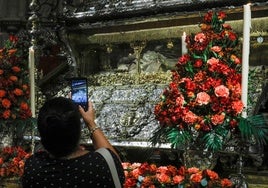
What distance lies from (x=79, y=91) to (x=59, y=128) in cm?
74

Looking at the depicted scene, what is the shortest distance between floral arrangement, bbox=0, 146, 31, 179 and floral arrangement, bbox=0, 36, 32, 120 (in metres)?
0.27

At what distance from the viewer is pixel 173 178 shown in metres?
2.82

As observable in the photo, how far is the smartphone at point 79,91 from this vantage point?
2377 mm

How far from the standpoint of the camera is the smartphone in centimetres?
238

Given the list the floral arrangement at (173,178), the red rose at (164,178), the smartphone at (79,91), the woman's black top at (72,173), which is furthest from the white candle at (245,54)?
the woman's black top at (72,173)

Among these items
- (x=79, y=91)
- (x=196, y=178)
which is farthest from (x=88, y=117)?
(x=196, y=178)

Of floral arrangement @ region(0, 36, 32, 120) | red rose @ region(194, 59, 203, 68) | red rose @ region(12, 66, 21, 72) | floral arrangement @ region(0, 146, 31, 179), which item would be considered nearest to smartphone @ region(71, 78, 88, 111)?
red rose @ region(194, 59, 203, 68)

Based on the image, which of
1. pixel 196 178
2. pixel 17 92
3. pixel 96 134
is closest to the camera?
pixel 96 134

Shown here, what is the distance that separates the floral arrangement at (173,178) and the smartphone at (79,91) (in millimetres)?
691

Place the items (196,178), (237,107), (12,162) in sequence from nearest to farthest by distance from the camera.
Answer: (237,107) < (196,178) < (12,162)

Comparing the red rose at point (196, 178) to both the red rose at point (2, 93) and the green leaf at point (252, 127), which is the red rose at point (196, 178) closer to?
the green leaf at point (252, 127)

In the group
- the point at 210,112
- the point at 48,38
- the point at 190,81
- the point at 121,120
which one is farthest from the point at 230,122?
the point at 48,38

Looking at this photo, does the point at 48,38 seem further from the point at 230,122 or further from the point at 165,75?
the point at 230,122

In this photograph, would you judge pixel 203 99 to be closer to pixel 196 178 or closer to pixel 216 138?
pixel 216 138
